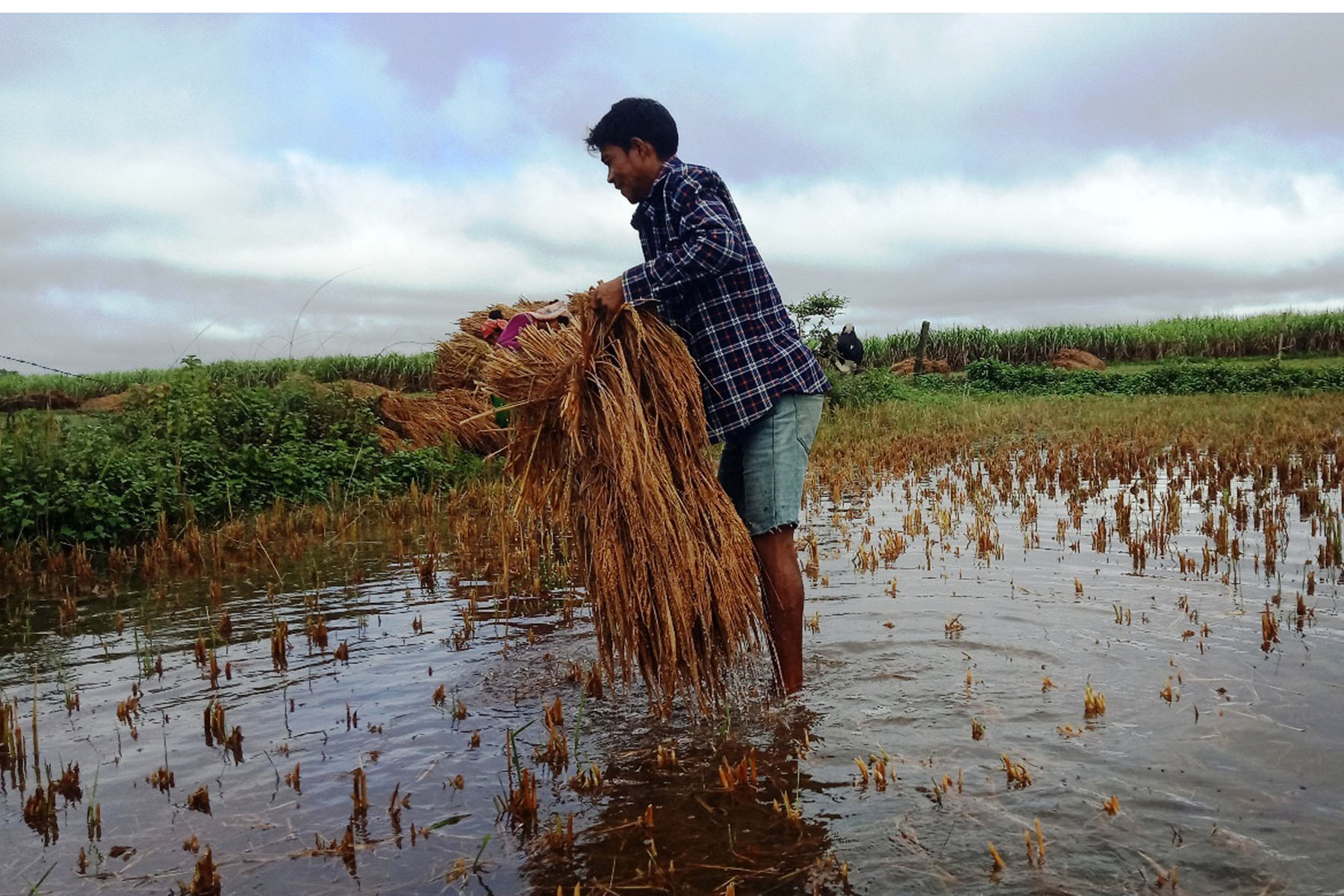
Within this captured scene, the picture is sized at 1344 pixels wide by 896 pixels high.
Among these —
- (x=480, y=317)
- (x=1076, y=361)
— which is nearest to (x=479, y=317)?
(x=480, y=317)

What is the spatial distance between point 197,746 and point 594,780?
1432 mm

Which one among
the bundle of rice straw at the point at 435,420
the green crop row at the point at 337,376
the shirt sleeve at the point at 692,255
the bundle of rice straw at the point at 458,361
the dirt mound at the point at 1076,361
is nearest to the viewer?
the shirt sleeve at the point at 692,255

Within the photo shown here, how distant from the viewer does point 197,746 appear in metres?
3.31

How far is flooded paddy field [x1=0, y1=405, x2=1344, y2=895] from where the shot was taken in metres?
2.46

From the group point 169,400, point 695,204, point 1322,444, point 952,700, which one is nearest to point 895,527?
point 952,700

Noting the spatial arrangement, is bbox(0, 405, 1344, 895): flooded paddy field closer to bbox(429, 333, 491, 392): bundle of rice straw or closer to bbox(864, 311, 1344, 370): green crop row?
bbox(429, 333, 491, 392): bundle of rice straw

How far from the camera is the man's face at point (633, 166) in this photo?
131 inches

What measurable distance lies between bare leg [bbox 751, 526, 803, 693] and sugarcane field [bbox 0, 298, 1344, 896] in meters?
0.14

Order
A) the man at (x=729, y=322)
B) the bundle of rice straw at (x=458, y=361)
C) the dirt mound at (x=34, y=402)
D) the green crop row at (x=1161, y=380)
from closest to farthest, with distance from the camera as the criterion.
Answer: the man at (x=729, y=322) < the bundle of rice straw at (x=458, y=361) < the dirt mound at (x=34, y=402) < the green crop row at (x=1161, y=380)

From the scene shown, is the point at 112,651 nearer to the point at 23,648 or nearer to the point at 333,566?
the point at 23,648

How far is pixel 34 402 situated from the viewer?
20.0m

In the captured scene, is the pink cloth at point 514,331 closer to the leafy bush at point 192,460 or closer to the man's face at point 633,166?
the man's face at point 633,166

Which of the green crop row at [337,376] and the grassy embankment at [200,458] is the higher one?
the green crop row at [337,376]

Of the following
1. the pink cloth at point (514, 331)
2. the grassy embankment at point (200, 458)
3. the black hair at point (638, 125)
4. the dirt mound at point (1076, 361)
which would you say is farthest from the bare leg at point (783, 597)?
the dirt mound at point (1076, 361)
